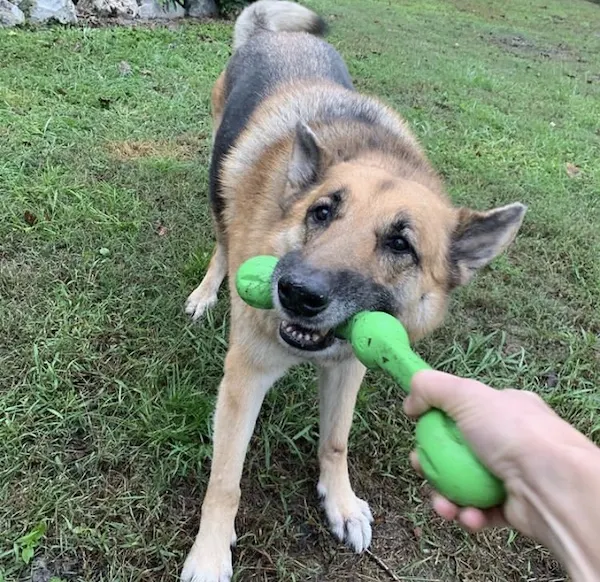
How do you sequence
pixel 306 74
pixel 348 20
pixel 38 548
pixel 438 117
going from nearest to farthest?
pixel 38 548 < pixel 306 74 < pixel 438 117 < pixel 348 20

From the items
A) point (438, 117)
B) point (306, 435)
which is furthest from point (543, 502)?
point (438, 117)

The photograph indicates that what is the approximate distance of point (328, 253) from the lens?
2.09m

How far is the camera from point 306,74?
12.2 feet

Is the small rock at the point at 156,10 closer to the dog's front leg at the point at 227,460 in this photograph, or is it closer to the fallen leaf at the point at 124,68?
the fallen leaf at the point at 124,68

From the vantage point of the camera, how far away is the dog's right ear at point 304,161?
96.3 inches

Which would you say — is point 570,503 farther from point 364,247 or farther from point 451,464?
point 364,247

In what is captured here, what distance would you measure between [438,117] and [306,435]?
4.89 meters

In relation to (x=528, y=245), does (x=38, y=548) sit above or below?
below

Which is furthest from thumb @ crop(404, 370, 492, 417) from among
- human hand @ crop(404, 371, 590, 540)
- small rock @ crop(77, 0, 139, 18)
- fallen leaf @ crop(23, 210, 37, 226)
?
small rock @ crop(77, 0, 139, 18)

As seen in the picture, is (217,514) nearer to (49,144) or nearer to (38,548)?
(38,548)

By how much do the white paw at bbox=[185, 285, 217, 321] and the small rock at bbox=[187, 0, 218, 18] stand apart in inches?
300

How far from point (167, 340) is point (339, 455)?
1194 mm

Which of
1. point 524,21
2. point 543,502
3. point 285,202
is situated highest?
point 543,502

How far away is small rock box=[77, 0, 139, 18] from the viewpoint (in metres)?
8.71
